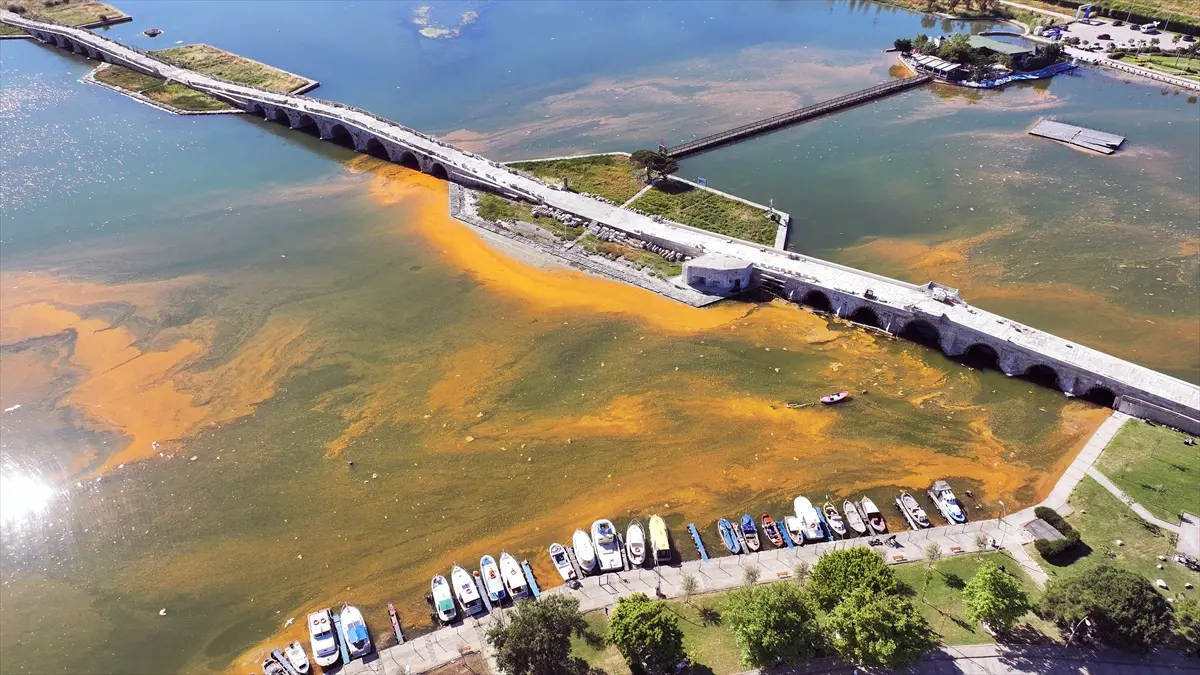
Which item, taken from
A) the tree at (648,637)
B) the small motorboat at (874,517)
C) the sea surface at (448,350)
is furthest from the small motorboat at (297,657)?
the small motorboat at (874,517)

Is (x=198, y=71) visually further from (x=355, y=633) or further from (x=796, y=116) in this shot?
(x=355, y=633)

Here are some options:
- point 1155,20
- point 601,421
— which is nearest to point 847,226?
point 601,421

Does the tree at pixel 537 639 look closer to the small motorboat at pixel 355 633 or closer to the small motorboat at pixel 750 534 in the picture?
the small motorboat at pixel 355 633

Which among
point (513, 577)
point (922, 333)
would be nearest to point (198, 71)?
point (513, 577)

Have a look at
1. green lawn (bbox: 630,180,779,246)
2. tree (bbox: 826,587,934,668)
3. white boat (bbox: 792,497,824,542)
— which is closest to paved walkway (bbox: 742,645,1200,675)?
tree (bbox: 826,587,934,668)

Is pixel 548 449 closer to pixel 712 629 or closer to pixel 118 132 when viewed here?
pixel 712 629
